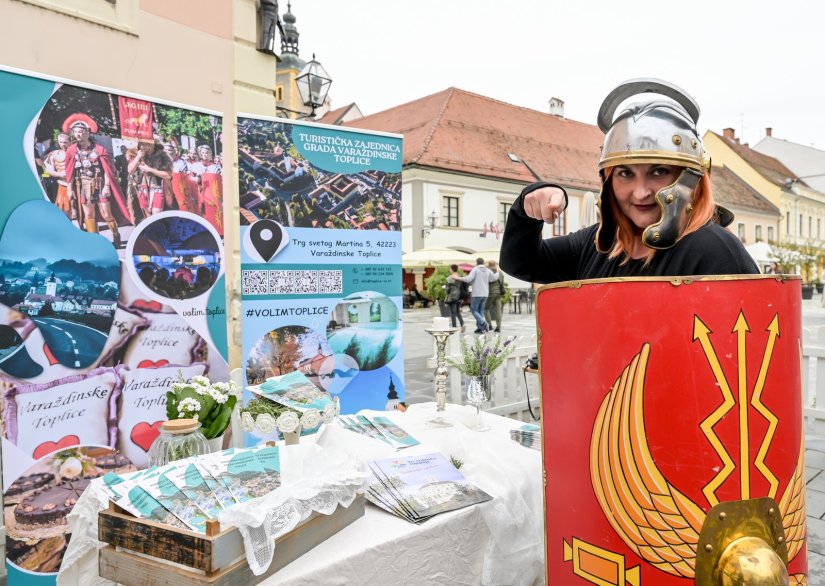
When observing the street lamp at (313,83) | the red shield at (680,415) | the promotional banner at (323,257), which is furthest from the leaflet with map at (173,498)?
the street lamp at (313,83)

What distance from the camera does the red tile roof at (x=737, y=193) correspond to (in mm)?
31078

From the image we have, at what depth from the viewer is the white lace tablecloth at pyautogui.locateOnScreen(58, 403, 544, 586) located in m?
1.21

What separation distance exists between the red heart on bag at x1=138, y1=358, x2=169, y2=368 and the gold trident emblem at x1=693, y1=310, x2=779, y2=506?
2.27 meters

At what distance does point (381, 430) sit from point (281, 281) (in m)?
1.30

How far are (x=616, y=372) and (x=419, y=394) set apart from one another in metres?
4.94

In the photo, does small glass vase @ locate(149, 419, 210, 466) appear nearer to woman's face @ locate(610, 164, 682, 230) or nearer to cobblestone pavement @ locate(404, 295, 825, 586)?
cobblestone pavement @ locate(404, 295, 825, 586)

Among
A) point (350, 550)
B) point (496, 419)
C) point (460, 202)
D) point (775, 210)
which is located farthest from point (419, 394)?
point (775, 210)

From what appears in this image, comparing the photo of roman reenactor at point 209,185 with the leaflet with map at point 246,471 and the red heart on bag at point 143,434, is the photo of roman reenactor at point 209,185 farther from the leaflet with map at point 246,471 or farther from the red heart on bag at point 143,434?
the leaflet with map at point 246,471

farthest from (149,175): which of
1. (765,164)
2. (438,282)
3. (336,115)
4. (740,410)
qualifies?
(765,164)

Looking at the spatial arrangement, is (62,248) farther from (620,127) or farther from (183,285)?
(620,127)

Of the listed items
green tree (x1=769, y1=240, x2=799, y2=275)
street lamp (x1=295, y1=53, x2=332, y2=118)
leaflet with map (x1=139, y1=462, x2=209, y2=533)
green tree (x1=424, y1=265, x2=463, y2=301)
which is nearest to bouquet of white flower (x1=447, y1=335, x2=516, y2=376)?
leaflet with map (x1=139, y1=462, x2=209, y2=533)

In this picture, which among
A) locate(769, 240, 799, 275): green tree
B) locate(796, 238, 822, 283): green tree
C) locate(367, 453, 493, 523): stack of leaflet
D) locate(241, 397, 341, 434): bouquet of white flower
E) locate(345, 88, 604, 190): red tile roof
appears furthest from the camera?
locate(796, 238, 822, 283): green tree

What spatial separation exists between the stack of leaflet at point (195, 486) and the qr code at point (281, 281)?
1.68 metres

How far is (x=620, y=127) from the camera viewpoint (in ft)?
3.71
